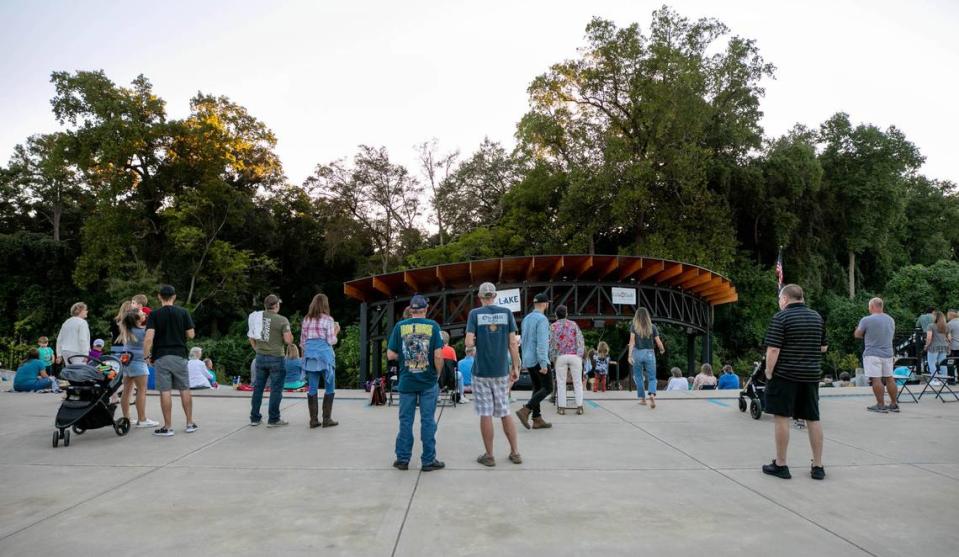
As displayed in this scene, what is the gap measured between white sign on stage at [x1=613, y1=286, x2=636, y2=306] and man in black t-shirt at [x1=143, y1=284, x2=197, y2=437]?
51.0ft

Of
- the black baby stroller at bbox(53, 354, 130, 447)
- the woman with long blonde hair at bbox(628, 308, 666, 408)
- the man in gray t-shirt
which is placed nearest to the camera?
the black baby stroller at bbox(53, 354, 130, 447)

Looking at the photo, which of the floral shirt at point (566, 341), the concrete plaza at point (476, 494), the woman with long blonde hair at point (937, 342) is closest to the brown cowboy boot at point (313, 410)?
the concrete plaza at point (476, 494)

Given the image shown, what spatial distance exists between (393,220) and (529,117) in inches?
519

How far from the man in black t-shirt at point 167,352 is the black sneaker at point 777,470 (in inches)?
245

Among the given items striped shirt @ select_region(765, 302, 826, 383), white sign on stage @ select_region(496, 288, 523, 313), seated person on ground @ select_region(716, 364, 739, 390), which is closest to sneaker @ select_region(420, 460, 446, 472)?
→ striped shirt @ select_region(765, 302, 826, 383)

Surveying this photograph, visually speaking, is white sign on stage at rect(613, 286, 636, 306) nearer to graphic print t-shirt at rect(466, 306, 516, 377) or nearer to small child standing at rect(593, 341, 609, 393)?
small child standing at rect(593, 341, 609, 393)

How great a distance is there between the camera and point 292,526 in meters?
3.69

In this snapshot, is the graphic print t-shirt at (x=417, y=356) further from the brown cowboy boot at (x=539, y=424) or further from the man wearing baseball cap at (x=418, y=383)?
the brown cowboy boot at (x=539, y=424)

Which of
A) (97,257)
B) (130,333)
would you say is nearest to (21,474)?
(130,333)

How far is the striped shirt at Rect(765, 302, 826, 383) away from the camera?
4961 mm

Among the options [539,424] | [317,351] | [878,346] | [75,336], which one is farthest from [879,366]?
[75,336]

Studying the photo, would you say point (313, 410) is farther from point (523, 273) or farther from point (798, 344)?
point (523, 273)

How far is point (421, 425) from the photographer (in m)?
5.29

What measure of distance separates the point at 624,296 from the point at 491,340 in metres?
15.3
